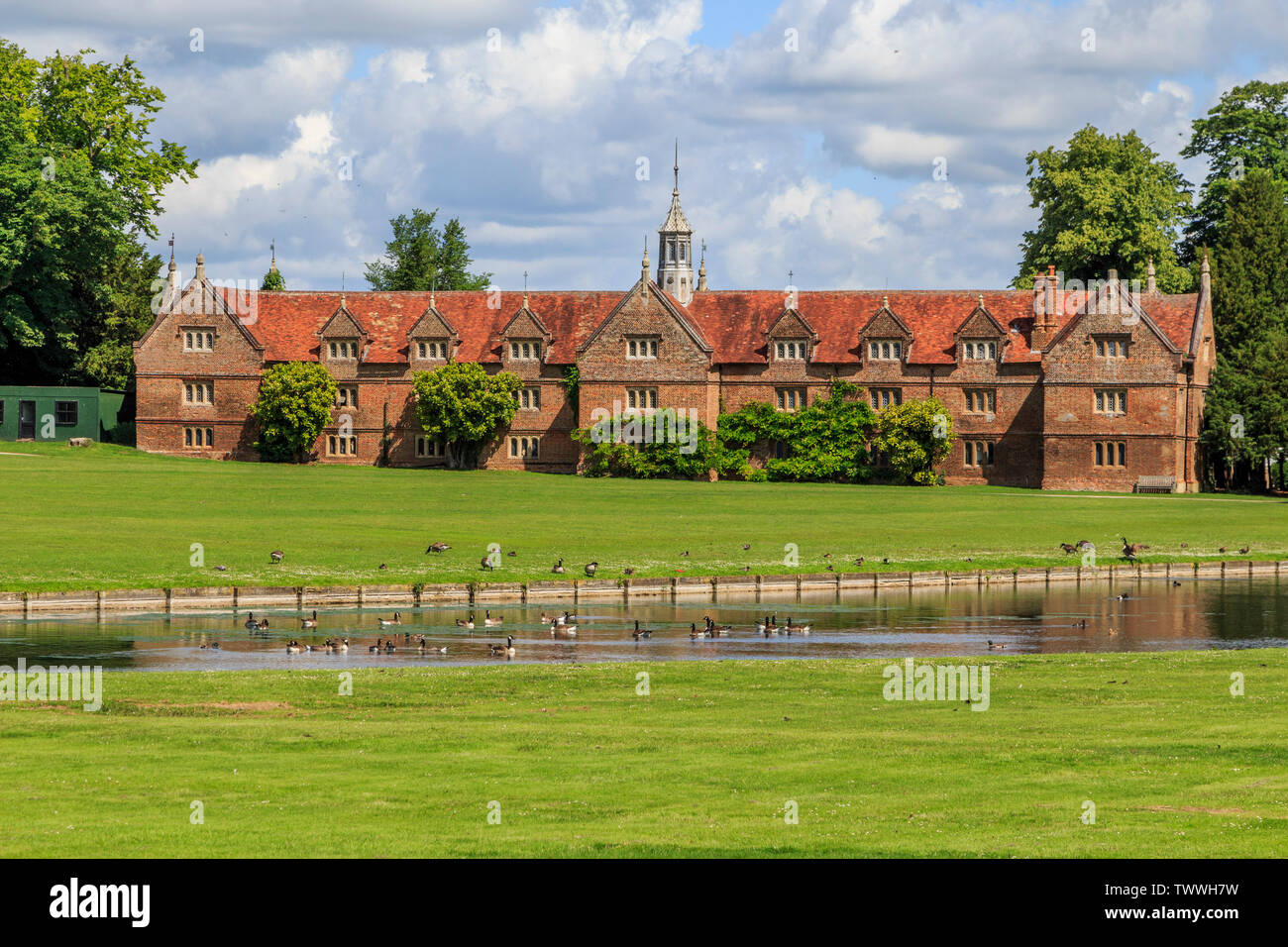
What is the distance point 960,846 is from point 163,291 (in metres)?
86.4

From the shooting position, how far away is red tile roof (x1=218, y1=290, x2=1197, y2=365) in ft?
301

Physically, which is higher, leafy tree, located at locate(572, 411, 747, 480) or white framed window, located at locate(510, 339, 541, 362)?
white framed window, located at locate(510, 339, 541, 362)

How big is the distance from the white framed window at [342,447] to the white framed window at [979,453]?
34.0m

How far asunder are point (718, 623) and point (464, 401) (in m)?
52.7

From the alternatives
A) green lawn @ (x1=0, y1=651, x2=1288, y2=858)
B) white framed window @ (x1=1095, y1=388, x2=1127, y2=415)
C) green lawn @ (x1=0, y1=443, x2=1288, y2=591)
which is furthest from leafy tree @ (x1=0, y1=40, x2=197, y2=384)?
green lawn @ (x1=0, y1=651, x2=1288, y2=858)

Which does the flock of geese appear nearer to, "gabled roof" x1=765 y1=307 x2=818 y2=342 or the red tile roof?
"gabled roof" x1=765 y1=307 x2=818 y2=342

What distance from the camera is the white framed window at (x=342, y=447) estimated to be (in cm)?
9419

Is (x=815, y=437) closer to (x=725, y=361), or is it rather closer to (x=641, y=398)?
(x=725, y=361)

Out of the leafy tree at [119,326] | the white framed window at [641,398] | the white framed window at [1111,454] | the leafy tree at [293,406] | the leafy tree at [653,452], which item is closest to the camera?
the white framed window at [1111,454]

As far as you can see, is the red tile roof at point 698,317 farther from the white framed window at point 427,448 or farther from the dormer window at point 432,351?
the white framed window at point 427,448

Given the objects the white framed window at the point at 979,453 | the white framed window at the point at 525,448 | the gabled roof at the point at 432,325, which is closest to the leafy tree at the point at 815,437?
the white framed window at the point at 979,453

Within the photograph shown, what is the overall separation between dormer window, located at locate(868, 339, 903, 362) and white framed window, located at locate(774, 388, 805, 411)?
431 cm
